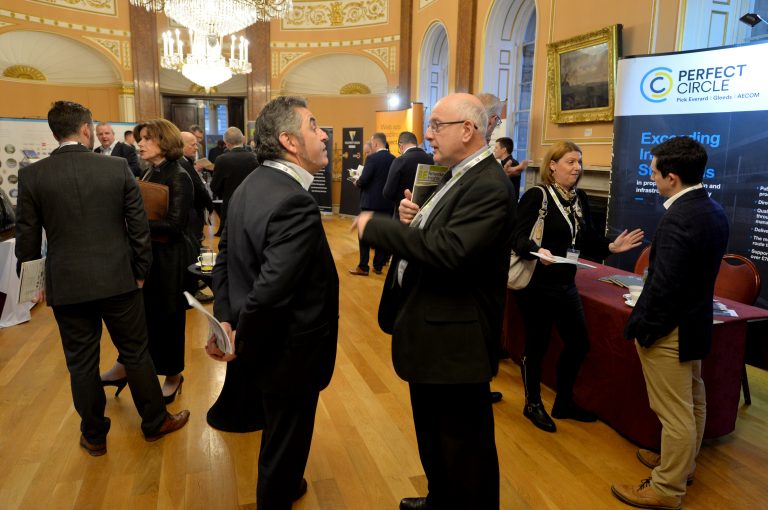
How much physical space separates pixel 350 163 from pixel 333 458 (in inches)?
375

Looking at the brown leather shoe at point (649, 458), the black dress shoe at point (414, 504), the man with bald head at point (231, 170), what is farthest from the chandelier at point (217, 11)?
the brown leather shoe at point (649, 458)

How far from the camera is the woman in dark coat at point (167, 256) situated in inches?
117

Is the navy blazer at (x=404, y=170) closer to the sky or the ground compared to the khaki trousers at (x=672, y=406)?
closer to the sky

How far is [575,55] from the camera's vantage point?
19.8ft

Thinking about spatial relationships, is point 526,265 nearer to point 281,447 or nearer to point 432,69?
point 281,447

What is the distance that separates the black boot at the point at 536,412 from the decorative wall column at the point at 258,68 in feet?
32.6

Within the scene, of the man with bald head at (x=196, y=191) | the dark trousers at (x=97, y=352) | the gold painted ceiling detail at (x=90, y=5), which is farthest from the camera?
the gold painted ceiling detail at (x=90, y=5)

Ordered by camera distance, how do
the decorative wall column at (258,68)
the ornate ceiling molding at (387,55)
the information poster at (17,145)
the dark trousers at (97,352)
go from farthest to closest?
the decorative wall column at (258,68) < the ornate ceiling molding at (387,55) < the information poster at (17,145) < the dark trousers at (97,352)

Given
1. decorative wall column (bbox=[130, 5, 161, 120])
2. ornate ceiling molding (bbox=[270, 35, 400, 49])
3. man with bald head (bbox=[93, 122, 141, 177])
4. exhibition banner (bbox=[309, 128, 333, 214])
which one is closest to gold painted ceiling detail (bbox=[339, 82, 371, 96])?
ornate ceiling molding (bbox=[270, 35, 400, 49])

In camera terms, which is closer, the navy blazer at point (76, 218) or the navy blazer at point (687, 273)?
the navy blazer at point (687, 273)

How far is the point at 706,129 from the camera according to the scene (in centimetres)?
408

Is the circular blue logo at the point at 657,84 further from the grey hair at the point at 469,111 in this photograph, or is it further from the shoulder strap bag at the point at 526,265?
the grey hair at the point at 469,111

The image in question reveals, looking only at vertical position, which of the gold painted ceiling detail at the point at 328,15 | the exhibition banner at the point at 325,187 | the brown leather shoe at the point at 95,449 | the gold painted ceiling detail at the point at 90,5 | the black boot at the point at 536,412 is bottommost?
the brown leather shoe at the point at 95,449

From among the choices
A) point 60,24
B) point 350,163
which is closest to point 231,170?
point 350,163
